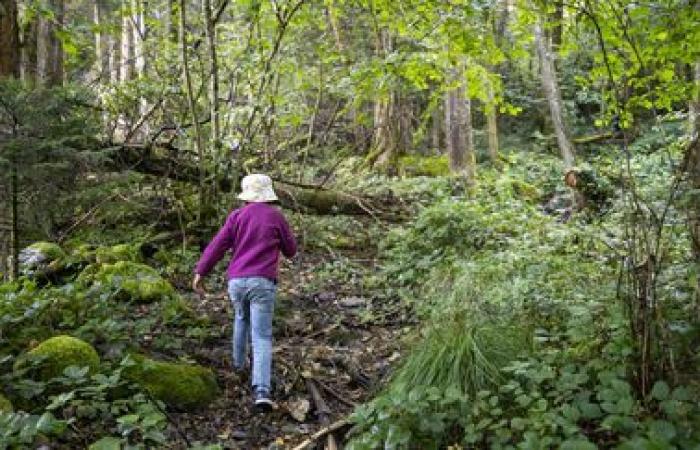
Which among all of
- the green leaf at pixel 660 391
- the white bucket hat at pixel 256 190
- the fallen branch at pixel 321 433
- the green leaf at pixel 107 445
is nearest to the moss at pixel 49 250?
the white bucket hat at pixel 256 190

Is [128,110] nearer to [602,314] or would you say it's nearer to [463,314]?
[463,314]

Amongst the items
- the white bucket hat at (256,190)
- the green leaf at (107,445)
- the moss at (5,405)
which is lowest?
the green leaf at (107,445)

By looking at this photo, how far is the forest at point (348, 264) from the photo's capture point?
12.5ft

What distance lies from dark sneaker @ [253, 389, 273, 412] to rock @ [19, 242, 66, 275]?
11.2 ft

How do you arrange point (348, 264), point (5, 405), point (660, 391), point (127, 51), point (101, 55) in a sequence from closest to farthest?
point (660, 391) < point (5, 405) < point (348, 264) < point (127, 51) < point (101, 55)

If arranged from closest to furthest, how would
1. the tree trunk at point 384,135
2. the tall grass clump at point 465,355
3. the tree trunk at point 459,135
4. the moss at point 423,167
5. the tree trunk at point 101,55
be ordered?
the tall grass clump at point 465,355, the tree trunk at point 101,55, the tree trunk at point 459,135, the moss at point 423,167, the tree trunk at point 384,135

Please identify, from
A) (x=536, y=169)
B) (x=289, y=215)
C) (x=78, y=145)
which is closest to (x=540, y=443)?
(x=78, y=145)

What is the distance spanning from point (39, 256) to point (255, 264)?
3.40 metres

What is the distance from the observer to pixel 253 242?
5.70m

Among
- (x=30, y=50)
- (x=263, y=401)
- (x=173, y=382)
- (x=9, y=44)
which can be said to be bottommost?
(x=263, y=401)

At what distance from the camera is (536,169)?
17.0 meters

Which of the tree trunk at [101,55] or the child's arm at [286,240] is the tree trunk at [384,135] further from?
the child's arm at [286,240]

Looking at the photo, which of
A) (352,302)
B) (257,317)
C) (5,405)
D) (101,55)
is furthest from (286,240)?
(101,55)

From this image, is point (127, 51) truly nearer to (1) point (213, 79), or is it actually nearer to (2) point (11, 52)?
(1) point (213, 79)
